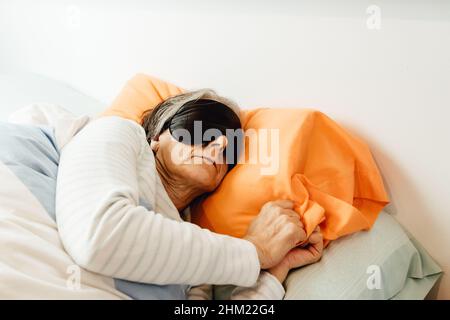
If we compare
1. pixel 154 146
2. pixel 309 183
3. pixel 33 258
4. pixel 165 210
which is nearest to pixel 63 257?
pixel 33 258

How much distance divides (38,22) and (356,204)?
4.56 feet

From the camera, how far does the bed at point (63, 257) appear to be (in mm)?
671

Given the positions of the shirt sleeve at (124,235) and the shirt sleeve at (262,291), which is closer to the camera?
the shirt sleeve at (124,235)

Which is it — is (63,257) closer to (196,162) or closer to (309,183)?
(196,162)

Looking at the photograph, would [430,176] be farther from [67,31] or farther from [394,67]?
[67,31]

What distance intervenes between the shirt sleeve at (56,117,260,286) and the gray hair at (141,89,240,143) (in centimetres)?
22

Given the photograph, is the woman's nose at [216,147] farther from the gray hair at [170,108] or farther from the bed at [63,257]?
the bed at [63,257]

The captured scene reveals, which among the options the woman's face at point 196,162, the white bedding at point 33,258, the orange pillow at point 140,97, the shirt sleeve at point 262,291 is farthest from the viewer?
the orange pillow at point 140,97

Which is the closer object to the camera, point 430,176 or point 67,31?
point 430,176

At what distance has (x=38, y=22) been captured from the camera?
1717 millimetres

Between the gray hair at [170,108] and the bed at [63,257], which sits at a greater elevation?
the gray hair at [170,108]

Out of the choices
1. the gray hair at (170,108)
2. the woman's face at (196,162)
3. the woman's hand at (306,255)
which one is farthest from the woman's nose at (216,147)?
the woman's hand at (306,255)

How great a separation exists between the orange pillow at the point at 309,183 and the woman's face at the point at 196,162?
4 cm
